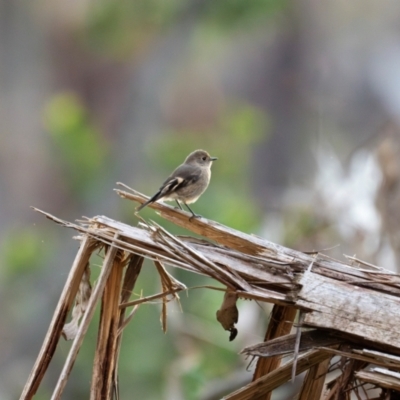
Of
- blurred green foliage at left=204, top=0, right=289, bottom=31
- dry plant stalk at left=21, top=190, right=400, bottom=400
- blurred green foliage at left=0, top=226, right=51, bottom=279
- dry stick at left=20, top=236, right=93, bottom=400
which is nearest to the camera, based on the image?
dry plant stalk at left=21, top=190, right=400, bottom=400

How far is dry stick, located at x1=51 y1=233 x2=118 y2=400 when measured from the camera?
1691mm

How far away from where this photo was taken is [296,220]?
687cm

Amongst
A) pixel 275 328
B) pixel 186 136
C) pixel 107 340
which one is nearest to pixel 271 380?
pixel 275 328

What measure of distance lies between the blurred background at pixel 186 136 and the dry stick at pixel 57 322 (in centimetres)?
336

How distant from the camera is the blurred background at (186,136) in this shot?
21.8 ft

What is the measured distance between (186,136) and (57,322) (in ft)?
32.6

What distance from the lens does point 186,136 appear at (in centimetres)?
1169

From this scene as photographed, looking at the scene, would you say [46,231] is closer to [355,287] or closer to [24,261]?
[24,261]

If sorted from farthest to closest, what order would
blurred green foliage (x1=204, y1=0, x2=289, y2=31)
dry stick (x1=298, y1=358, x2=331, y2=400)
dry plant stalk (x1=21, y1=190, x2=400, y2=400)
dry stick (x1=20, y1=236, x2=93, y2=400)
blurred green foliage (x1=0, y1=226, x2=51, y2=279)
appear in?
1. blurred green foliage (x1=204, y1=0, x2=289, y2=31)
2. blurred green foliage (x1=0, y1=226, x2=51, y2=279)
3. dry stick (x1=20, y1=236, x2=93, y2=400)
4. dry stick (x1=298, y1=358, x2=331, y2=400)
5. dry plant stalk (x1=21, y1=190, x2=400, y2=400)

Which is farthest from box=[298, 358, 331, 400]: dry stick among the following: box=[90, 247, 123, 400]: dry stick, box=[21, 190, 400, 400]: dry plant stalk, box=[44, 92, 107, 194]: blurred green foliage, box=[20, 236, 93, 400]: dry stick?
box=[44, 92, 107, 194]: blurred green foliage

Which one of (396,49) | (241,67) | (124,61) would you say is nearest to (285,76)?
(241,67)

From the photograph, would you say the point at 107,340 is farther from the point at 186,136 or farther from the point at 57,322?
the point at 186,136

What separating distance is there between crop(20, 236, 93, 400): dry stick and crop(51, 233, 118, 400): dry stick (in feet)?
0.26

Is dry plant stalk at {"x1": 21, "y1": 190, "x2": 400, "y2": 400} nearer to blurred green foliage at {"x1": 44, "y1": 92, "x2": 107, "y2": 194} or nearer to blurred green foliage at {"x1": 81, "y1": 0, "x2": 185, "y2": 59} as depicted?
blurred green foliage at {"x1": 44, "y1": 92, "x2": 107, "y2": 194}
